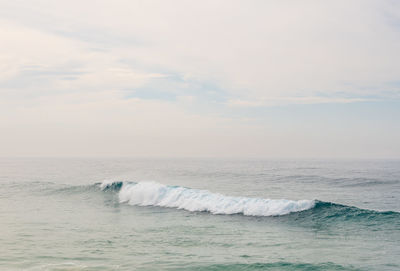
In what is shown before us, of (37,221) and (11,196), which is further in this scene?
(11,196)

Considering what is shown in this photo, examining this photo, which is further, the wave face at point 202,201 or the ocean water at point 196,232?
the wave face at point 202,201

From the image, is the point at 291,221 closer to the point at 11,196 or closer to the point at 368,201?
the point at 368,201

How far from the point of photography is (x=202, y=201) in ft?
70.5

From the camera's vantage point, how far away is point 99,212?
2050cm

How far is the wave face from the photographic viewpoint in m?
18.8

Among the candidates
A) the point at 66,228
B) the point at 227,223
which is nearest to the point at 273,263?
the point at 227,223

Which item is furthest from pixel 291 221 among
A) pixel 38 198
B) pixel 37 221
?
pixel 38 198

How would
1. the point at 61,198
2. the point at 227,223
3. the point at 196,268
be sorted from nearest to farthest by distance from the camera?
the point at 196,268, the point at 227,223, the point at 61,198

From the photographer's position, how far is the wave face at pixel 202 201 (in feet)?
61.5

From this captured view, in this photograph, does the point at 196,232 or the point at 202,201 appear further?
the point at 202,201

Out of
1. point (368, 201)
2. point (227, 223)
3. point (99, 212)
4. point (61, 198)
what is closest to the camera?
point (227, 223)

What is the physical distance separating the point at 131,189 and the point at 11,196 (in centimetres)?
931

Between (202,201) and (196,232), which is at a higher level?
(202,201)

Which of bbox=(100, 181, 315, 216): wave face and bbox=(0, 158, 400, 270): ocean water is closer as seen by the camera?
bbox=(0, 158, 400, 270): ocean water
